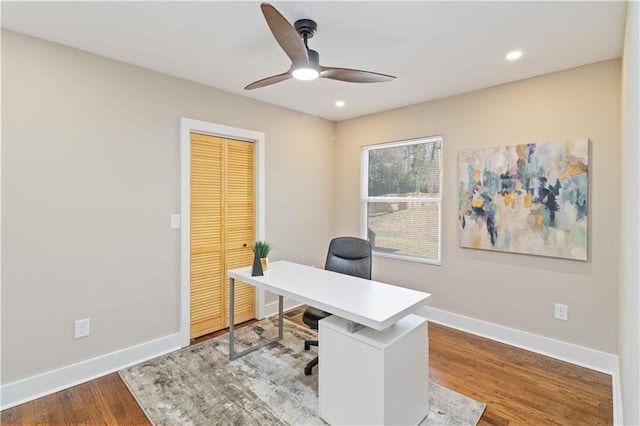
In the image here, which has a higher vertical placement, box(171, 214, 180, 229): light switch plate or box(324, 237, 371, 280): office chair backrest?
box(171, 214, 180, 229): light switch plate

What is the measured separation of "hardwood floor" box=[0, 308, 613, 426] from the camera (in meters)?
1.95

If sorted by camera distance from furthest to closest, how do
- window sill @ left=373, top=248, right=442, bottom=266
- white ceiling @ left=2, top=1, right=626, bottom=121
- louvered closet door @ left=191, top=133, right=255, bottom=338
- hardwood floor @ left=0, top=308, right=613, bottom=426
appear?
window sill @ left=373, top=248, right=442, bottom=266 → louvered closet door @ left=191, top=133, right=255, bottom=338 → hardwood floor @ left=0, top=308, right=613, bottom=426 → white ceiling @ left=2, top=1, right=626, bottom=121

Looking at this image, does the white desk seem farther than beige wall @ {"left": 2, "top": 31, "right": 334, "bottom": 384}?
No

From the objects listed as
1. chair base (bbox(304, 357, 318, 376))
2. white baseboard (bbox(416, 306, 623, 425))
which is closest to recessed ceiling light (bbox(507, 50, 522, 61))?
white baseboard (bbox(416, 306, 623, 425))

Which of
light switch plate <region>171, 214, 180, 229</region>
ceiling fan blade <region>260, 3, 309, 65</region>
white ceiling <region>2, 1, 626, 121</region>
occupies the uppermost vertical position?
white ceiling <region>2, 1, 626, 121</region>

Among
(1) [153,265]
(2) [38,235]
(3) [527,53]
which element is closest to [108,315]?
(1) [153,265]

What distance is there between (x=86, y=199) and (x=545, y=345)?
13.2 ft

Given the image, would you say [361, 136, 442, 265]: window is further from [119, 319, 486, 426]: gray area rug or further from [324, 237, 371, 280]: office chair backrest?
[119, 319, 486, 426]: gray area rug

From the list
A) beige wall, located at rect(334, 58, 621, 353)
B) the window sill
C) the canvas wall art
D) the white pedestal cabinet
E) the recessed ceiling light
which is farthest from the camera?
the window sill

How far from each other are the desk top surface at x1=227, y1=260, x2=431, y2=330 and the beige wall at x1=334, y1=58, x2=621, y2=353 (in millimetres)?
1401

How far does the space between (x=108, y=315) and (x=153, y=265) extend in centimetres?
49

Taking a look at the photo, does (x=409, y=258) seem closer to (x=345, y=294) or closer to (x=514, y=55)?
(x=345, y=294)

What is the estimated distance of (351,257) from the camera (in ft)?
9.24

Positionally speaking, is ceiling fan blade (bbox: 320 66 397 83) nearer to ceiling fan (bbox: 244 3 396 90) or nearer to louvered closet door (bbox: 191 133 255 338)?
ceiling fan (bbox: 244 3 396 90)
